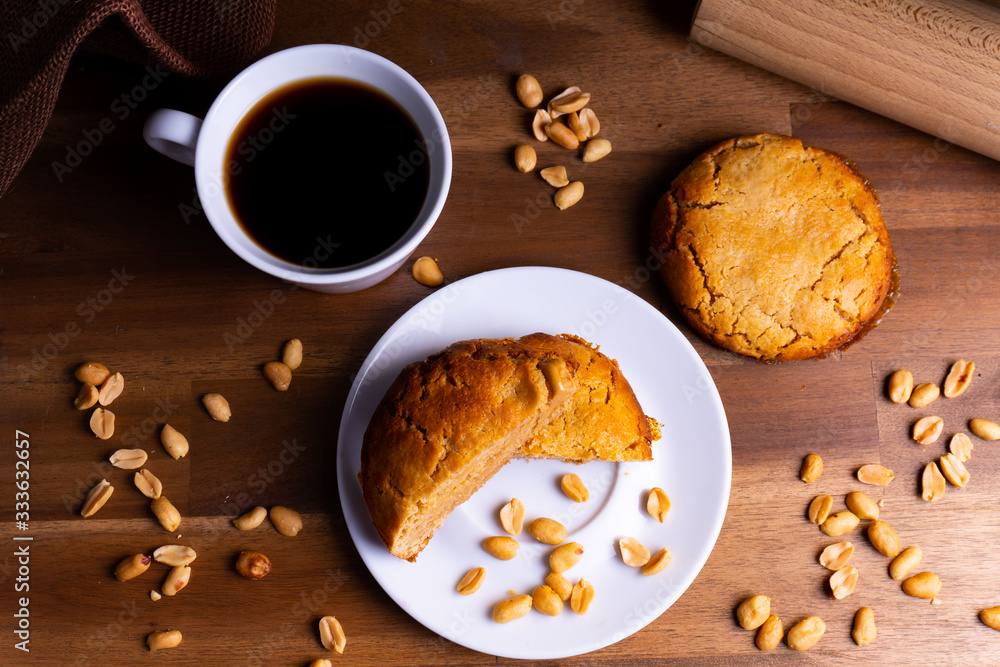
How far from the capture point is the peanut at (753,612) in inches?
51.9

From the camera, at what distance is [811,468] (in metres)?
1.34

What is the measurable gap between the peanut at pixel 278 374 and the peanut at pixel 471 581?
508 mm

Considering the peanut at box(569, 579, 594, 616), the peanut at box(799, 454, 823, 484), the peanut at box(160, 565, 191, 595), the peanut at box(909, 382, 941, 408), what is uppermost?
the peanut at box(909, 382, 941, 408)

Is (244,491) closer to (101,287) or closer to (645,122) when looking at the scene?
(101,287)

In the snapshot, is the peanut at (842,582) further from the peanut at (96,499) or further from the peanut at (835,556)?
the peanut at (96,499)

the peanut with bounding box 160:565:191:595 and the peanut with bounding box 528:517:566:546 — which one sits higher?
the peanut with bounding box 528:517:566:546

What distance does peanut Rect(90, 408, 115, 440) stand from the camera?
52.9 inches

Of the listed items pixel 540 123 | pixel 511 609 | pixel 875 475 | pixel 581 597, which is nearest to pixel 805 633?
pixel 875 475

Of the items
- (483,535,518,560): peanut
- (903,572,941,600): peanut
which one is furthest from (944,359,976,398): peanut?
(483,535,518,560): peanut

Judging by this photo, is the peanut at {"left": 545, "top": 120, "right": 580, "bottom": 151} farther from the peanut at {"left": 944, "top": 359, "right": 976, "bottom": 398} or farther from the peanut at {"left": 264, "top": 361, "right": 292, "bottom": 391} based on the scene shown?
the peanut at {"left": 944, "top": 359, "right": 976, "bottom": 398}

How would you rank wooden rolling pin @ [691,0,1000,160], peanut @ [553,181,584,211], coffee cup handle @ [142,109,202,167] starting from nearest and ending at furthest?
1. coffee cup handle @ [142,109,202,167]
2. wooden rolling pin @ [691,0,1000,160]
3. peanut @ [553,181,584,211]

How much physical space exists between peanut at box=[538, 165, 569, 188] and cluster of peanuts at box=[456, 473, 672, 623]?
58 centimetres

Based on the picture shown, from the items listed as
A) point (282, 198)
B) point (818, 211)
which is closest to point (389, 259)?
point (282, 198)

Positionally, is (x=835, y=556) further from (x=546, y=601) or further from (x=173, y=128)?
(x=173, y=128)
